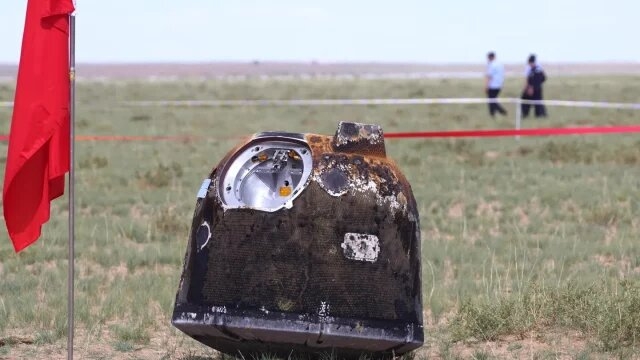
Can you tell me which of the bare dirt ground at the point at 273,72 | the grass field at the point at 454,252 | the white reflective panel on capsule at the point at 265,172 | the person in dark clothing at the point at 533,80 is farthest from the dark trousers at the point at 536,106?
the bare dirt ground at the point at 273,72

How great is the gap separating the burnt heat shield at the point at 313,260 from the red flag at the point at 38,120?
796 millimetres

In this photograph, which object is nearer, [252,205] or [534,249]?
[252,205]

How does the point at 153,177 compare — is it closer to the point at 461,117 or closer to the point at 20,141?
the point at 20,141

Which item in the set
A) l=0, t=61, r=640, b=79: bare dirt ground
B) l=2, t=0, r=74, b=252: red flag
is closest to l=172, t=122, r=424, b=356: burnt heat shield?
l=2, t=0, r=74, b=252: red flag

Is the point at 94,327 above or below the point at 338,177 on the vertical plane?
below

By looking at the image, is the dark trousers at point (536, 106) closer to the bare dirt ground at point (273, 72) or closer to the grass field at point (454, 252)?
the grass field at point (454, 252)

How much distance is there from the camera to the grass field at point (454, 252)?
6.64 m

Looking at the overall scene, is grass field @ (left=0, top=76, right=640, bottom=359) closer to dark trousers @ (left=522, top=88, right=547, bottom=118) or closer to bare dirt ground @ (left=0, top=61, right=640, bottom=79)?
dark trousers @ (left=522, top=88, right=547, bottom=118)

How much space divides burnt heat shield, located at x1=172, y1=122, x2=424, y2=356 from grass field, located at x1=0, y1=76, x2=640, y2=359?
1155 mm

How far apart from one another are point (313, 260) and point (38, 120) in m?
1.44

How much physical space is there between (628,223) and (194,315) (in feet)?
25.8

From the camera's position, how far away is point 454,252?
409 inches

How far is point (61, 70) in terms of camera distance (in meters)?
5.54

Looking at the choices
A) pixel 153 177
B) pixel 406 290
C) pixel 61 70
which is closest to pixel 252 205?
pixel 406 290
